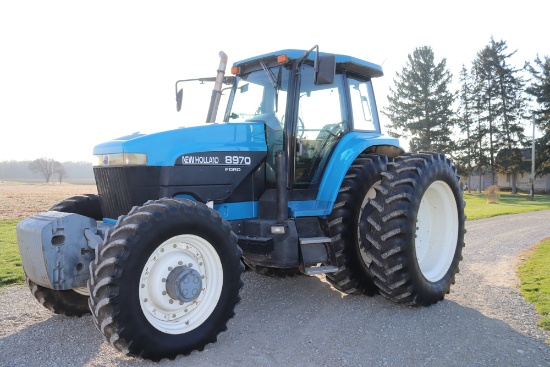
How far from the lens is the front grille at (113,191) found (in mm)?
4418

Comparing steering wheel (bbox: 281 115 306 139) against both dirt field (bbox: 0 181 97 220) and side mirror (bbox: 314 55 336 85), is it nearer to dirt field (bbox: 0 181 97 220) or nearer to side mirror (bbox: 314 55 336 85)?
side mirror (bbox: 314 55 336 85)

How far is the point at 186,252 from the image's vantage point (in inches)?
156

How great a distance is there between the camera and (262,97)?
5465 mm

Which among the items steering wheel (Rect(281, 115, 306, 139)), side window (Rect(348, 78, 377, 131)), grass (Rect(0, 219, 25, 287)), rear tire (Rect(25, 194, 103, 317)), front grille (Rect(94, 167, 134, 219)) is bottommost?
grass (Rect(0, 219, 25, 287))

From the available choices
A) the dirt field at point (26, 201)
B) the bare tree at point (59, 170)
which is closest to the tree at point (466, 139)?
the dirt field at point (26, 201)

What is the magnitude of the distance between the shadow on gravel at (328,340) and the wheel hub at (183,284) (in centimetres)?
49

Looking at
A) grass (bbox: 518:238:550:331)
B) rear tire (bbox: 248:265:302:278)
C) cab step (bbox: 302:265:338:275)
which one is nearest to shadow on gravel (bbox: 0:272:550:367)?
cab step (bbox: 302:265:338:275)

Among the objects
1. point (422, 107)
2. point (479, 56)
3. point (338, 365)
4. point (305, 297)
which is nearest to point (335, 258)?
point (305, 297)

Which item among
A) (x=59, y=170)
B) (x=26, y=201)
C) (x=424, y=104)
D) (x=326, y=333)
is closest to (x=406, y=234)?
(x=326, y=333)

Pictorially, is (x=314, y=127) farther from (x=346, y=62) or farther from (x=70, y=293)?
(x=70, y=293)

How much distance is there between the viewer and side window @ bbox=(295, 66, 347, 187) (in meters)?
5.32

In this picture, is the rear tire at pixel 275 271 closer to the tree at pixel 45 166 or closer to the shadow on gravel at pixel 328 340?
the shadow on gravel at pixel 328 340

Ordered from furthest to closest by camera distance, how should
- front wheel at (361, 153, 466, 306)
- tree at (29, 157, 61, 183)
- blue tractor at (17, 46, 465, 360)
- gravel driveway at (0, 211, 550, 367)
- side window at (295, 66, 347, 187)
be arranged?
tree at (29, 157, 61, 183) → side window at (295, 66, 347, 187) → front wheel at (361, 153, 466, 306) → gravel driveway at (0, 211, 550, 367) → blue tractor at (17, 46, 465, 360)

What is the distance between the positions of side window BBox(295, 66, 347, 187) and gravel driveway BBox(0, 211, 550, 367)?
1.47m
